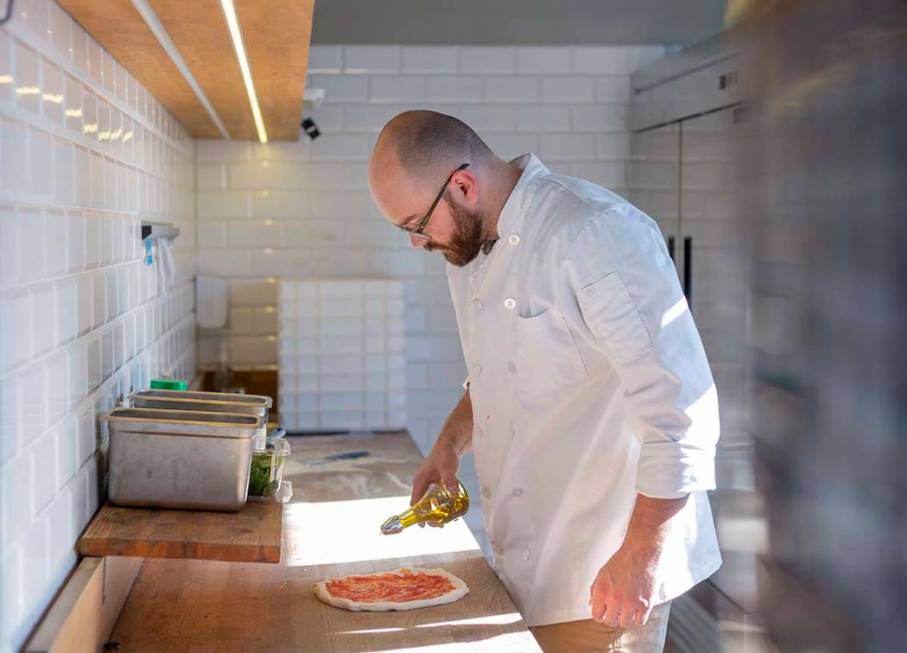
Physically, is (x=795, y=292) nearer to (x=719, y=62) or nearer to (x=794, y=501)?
(x=794, y=501)

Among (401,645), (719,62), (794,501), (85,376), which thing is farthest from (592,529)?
(719,62)

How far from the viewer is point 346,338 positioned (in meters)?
4.06

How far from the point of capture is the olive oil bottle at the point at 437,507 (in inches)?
91.4

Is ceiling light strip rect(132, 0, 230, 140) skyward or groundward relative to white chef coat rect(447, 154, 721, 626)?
skyward

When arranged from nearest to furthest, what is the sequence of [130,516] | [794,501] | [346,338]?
[130,516] → [794,501] → [346,338]

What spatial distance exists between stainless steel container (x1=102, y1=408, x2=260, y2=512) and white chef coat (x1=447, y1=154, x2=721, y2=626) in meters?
0.52

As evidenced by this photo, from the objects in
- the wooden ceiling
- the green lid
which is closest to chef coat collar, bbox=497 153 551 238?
the wooden ceiling

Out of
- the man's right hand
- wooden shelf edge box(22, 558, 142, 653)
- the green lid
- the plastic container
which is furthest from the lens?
the green lid

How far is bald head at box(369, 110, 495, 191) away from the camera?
216cm

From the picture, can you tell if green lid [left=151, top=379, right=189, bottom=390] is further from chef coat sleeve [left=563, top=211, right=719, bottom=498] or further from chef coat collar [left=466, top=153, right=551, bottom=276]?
chef coat sleeve [left=563, top=211, right=719, bottom=498]

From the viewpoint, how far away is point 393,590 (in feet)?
6.92

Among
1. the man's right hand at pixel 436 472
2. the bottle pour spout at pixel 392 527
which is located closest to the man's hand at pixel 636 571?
the bottle pour spout at pixel 392 527

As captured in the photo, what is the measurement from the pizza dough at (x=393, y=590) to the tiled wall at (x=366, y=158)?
2.38m

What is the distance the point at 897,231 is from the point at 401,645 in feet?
4.21
